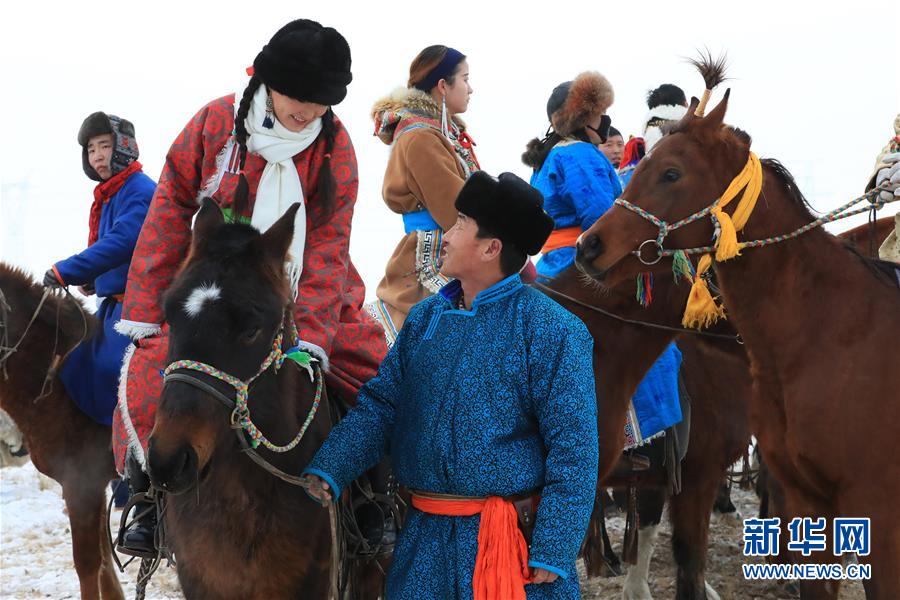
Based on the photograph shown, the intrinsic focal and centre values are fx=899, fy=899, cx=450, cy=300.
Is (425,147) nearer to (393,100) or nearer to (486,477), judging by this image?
(393,100)

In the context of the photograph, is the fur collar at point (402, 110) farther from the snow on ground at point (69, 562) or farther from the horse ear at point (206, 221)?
the snow on ground at point (69, 562)

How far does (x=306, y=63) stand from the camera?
2.97m

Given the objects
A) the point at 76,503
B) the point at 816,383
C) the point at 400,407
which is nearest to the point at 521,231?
the point at 400,407

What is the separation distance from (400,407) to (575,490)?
62 cm

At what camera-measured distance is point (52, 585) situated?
5.92 metres

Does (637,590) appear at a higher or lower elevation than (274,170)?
lower

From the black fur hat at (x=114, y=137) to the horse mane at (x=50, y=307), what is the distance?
2.50ft

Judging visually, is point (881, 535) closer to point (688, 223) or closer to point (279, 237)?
point (688, 223)

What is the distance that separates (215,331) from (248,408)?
302 mm

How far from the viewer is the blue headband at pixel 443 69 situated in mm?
4445

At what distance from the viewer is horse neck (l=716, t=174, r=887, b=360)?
11.9 ft

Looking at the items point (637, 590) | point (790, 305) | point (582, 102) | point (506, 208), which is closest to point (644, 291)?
point (790, 305)

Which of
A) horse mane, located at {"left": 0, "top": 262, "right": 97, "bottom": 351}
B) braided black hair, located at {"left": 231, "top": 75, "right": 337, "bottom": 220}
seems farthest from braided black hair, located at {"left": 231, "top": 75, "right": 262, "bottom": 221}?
horse mane, located at {"left": 0, "top": 262, "right": 97, "bottom": 351}

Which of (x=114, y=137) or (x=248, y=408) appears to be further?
(x=114, y=137)
